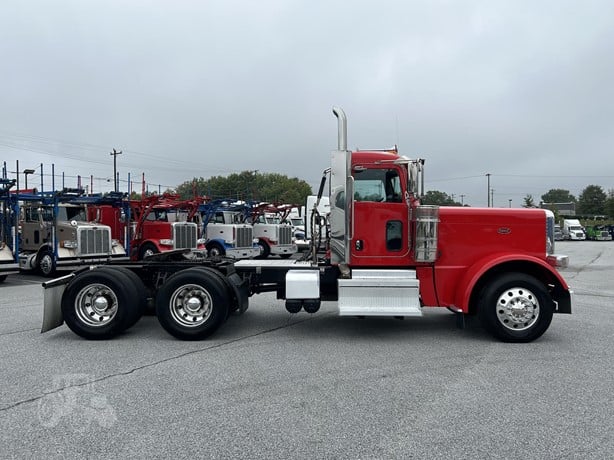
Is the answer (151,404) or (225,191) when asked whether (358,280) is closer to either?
(151,404)

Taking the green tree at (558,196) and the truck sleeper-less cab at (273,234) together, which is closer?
the truck sleeper-less cab at (273,234)

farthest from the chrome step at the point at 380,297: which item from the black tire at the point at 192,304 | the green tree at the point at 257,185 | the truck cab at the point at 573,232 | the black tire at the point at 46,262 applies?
the green tree at the point at 257,185

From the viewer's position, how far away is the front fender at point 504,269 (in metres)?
6.67

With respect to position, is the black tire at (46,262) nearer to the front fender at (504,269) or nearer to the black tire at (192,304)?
the black tire at (192,304)

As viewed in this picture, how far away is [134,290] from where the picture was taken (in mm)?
6957

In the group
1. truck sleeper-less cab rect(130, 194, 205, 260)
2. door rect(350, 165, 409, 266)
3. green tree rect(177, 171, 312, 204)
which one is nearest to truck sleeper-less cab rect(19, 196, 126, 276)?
truck sleeper-less cab rect(130, 194, 205, 260)

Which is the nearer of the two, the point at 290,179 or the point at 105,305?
the point at 105,305

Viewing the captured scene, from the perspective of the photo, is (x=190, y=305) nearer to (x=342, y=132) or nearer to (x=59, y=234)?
(x=342, y=132)

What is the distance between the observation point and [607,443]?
371cm

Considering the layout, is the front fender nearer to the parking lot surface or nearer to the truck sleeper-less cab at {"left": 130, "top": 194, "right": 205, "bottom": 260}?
the parking lot surface

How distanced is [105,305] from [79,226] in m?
10.5

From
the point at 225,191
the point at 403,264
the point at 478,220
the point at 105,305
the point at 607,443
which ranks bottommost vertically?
the point at 607,443

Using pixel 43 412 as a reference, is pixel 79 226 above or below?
above

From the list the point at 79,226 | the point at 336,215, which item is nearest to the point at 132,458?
the point at 336,215
